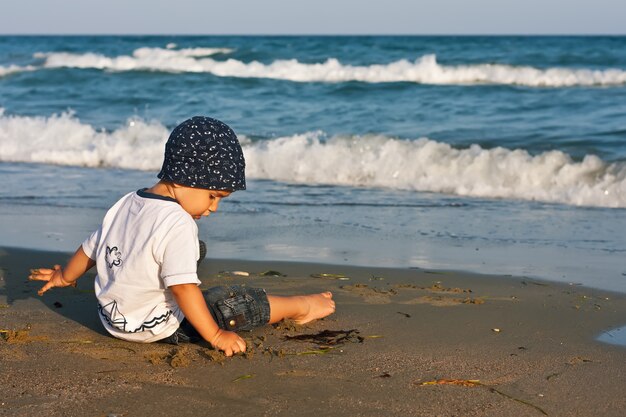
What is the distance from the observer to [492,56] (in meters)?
25.8

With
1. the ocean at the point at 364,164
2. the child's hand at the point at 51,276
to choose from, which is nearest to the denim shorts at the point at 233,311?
the child's hand at the point at 51,276

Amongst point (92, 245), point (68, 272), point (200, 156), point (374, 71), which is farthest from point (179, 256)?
point (374, 71)

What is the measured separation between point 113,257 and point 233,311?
54cm

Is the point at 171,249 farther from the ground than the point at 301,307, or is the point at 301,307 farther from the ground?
the point at 171,249

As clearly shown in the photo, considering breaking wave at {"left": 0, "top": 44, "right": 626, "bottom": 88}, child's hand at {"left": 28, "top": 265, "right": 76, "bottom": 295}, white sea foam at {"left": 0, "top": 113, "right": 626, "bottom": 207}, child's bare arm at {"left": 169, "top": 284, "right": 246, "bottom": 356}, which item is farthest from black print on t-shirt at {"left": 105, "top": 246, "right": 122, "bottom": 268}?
breaking wave at {"left": 0, "top": 44, "right": 626, "bottom": 88}

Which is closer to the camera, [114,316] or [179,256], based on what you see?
[179,256]

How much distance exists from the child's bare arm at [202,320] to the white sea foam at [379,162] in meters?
5.43

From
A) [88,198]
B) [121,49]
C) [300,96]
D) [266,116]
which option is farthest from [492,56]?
[88,198]

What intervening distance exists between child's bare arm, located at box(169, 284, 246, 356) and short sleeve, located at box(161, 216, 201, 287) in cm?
3

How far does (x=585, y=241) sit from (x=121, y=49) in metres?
32.2

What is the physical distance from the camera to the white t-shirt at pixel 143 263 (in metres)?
3.30

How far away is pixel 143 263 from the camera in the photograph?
11.0ft

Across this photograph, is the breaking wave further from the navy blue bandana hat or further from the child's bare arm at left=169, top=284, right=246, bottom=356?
the child's bare arm at left=169, top=284, right=246, bottom=356

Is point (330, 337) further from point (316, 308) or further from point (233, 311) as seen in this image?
point (233, 311)
